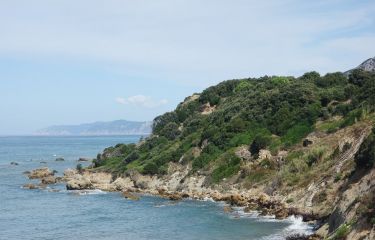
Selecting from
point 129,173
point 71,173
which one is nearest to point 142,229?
point 129,173

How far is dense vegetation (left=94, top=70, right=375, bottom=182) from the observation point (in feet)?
218

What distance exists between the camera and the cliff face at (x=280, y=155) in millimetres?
40969

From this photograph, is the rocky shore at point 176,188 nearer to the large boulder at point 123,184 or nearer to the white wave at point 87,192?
the large boulder at point 123,184

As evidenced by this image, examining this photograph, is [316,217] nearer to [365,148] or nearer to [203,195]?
[365,148]

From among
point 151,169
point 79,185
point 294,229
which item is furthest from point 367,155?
point 79,185

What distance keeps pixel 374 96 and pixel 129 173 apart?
122ft

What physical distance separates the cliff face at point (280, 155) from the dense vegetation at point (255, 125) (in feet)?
0.52

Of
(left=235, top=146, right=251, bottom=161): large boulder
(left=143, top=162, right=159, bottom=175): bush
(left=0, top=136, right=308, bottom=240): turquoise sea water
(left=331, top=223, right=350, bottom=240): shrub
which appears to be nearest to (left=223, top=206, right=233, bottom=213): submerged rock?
(left=0, top=136, right=308, bottom=240): turquoise sea water

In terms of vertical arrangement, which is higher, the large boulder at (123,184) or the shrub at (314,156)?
the shrub at (314,156)

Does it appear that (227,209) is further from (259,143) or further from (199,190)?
(259,143)

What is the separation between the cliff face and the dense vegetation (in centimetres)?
16

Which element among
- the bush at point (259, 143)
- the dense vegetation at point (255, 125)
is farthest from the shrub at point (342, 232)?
the bush at point (259, 143)

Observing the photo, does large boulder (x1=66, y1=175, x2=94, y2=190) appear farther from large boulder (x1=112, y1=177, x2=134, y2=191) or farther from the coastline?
large boulder (x1=112, y1=177, x2=134, y2=191)

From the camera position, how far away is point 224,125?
8050cm
